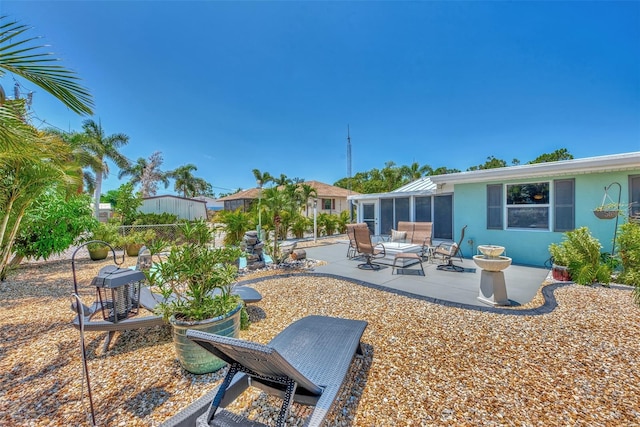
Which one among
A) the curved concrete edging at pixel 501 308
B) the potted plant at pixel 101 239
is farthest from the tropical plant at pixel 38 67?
the potted plant at pixel 101 239

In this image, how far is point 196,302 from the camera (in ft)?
8.70

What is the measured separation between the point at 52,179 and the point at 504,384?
740cm

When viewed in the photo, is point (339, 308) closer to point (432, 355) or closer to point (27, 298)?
point (432, 355)

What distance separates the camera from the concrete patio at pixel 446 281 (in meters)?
4.73

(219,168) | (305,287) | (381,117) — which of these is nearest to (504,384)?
(305,287)

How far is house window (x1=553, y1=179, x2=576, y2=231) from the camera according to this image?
6898 millimetres

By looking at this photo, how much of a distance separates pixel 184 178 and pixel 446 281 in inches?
1556

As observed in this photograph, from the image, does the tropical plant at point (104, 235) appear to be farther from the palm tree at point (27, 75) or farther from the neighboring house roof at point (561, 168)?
the neighboring house roof at point (561, 168)

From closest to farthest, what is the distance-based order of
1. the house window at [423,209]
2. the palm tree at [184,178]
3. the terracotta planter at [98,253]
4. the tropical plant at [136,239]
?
the terracotta planter at [98,253]
the tropical plant at [136,239]
the house window at [423,209]
the palm tree at [184,178]

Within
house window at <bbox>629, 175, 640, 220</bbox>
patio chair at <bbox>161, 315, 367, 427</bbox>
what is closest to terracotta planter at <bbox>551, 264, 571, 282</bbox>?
house window at <bbox>629, 175, 640, 220</bbox>

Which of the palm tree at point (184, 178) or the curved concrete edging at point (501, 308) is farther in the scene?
the palm tree at point (184, 178)

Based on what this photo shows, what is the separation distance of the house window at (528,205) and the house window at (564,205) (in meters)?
0.19

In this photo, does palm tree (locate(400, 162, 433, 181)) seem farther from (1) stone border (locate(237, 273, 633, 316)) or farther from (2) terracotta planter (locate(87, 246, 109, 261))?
(2) terracotta planter (locate(87, 246, 109, 261))

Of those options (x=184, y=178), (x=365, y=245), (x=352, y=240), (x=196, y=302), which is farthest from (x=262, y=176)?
(x=184, y=178)
